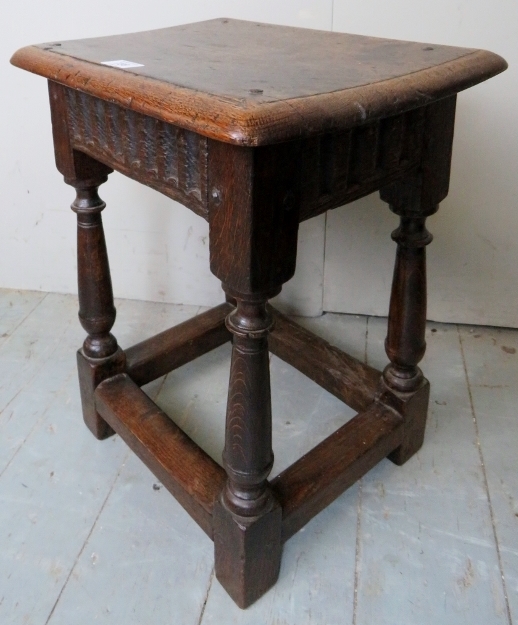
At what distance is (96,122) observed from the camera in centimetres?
83

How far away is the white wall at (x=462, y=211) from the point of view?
1.17 meters

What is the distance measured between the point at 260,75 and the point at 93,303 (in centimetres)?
50

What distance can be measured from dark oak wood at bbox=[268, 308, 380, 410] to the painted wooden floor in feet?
0.24

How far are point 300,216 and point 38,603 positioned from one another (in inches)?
23.8

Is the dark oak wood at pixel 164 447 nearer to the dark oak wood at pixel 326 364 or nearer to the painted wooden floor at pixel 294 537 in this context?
the painted wooden floor at pixel 294 537

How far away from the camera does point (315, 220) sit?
1.37 metres

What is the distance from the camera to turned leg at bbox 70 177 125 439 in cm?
98

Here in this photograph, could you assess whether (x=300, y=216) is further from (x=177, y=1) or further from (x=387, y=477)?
(x=177, y=1)

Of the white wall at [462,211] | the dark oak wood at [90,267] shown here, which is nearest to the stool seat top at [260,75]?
the dark oak wood at [90,267]

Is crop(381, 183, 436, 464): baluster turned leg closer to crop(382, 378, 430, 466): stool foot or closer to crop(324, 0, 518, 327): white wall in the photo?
crop(382, 378, 430, 466): stool foot

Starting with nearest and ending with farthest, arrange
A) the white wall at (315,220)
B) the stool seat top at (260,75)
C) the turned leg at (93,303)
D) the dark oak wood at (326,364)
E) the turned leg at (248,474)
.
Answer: the stool seat top at (260,75) < the turned leg at (248,474) < the turned leg at (93,303) < the dark oak wood at (326,364) < the white wall at (315,220)

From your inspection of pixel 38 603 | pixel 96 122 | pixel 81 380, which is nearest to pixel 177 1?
pixel 96 122

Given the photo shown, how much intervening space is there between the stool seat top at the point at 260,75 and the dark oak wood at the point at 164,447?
49cm

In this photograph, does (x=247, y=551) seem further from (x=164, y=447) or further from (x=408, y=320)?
(x=408, y=320)
